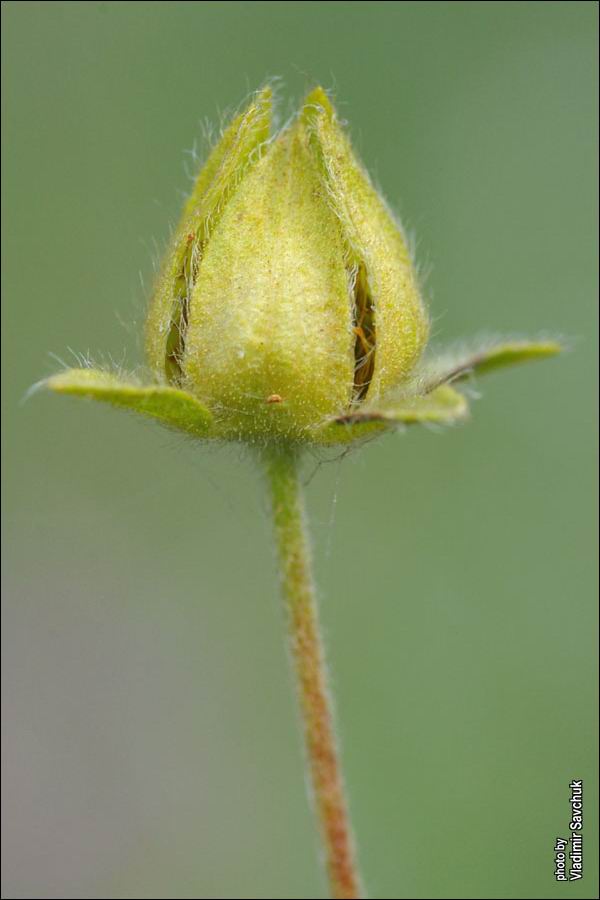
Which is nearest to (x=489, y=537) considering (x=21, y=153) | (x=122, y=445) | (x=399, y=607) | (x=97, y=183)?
(x=399, y=607)

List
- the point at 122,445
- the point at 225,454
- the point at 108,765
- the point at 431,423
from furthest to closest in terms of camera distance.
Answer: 1. the point at 122,445
2. the point at 108,765
3. the point at 225,454
4. the point at 431,423

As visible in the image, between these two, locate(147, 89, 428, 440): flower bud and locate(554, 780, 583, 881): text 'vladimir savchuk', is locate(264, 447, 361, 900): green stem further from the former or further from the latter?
locate(554, 780, 583, 881): text 'vladimir savchuk'

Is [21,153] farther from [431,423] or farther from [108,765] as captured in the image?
[431,423]

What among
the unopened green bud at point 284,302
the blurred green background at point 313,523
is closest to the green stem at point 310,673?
the unopened green bud at point 284,302

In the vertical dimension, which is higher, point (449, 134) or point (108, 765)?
point (449, 134)

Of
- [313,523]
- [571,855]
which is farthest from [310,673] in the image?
[313,523]

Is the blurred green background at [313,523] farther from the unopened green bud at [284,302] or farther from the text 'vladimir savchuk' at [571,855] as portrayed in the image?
the unopened green bud at [284,302]
